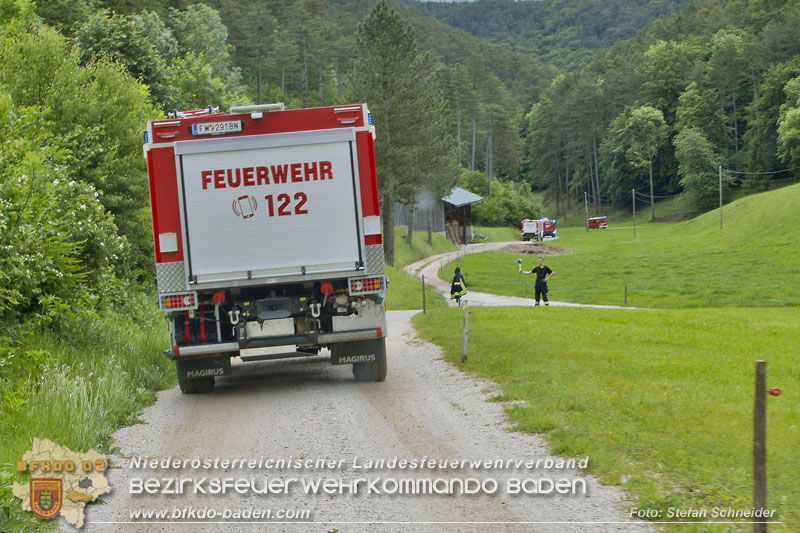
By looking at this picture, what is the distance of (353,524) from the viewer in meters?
6.40

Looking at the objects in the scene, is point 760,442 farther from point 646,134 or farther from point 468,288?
point 646,134

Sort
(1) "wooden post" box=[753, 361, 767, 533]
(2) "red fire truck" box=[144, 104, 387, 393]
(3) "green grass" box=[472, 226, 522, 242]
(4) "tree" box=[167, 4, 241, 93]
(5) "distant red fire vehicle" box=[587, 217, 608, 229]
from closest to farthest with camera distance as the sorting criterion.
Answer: (1) "wooden post" box=[753, 361, 767, 533]
(2) "red fire truck" box=[144, 104, 387, 393]
(4) "tree" box=[167, 4, 241, 93]
(3) "green grass" box=[472, 226, 522, 242]
(5) "distant red fire vehicle" box=[587, 217, 608, 229]

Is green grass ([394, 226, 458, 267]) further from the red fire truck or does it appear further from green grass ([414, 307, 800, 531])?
the red fire truck

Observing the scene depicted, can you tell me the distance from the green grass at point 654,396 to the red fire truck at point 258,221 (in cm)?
323

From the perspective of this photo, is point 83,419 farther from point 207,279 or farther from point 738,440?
point 738,440

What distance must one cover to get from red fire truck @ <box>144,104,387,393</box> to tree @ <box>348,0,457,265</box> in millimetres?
38782

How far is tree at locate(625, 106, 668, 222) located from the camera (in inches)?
5039

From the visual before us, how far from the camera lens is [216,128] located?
12.2 metres

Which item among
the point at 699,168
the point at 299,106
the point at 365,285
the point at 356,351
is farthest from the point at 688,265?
the point at 699,168

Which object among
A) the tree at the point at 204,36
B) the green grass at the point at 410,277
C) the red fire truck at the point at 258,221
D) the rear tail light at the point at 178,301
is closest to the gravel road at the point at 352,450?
the red fire truck at the point at 258,221

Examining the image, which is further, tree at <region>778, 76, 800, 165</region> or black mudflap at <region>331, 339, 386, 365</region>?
tree at <region>778, 76, 800, 165</region>

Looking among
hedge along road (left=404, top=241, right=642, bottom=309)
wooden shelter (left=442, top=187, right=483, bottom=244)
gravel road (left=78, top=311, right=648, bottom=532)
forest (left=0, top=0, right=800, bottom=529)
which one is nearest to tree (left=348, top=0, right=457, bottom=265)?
forest (left=0, top=0, right=800, bottom=529)

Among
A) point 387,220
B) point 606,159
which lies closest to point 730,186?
point 606,159

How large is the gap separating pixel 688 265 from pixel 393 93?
22.9m
